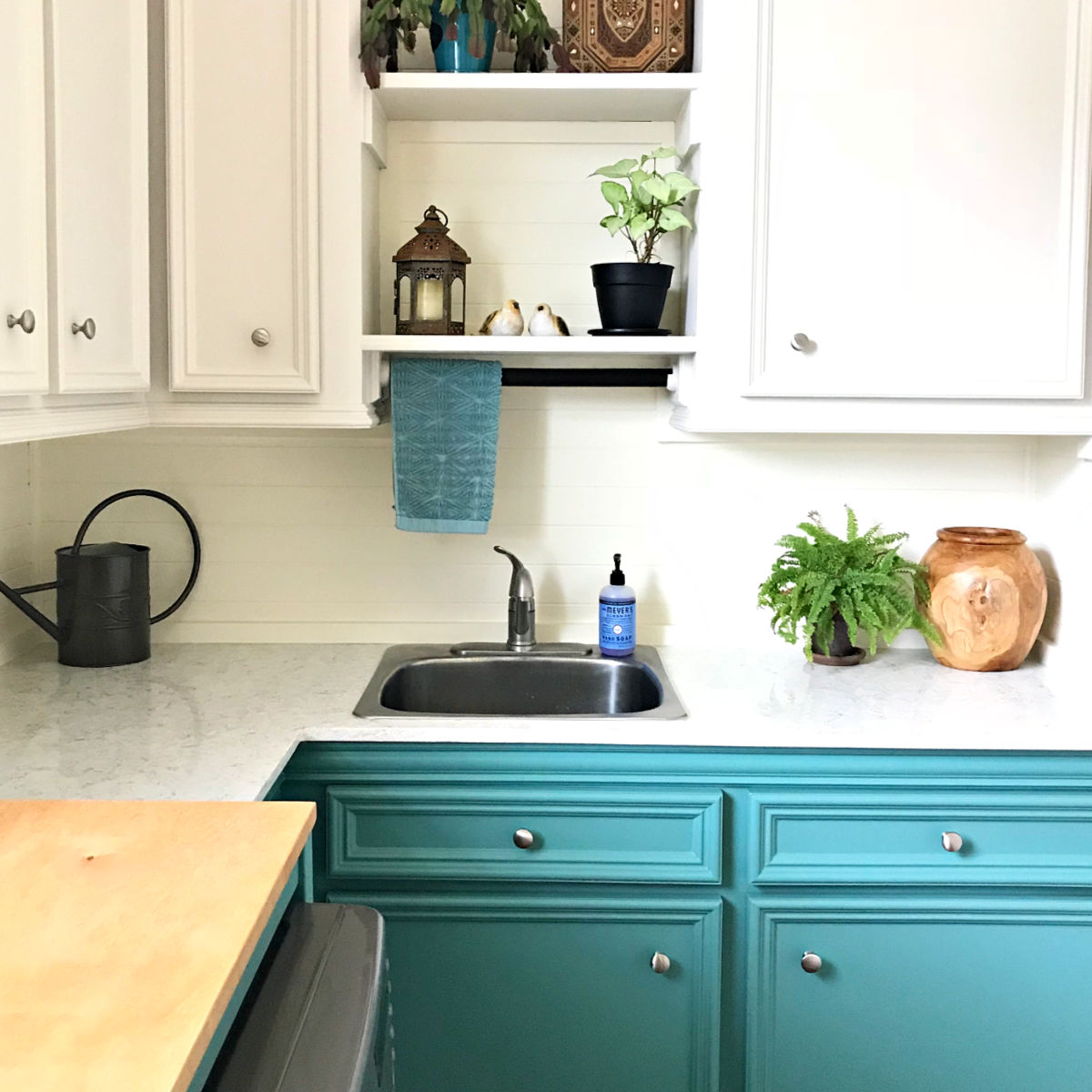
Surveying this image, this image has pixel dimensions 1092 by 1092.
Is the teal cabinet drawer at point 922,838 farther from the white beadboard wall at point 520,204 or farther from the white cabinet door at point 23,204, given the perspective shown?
the white cabinet door at point 23,204

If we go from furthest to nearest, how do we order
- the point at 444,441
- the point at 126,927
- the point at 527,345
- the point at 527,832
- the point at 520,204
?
the point at 520,204 → the point at 444,441 → the point at 527,345 → the point at 527,832 → the point at 126,927

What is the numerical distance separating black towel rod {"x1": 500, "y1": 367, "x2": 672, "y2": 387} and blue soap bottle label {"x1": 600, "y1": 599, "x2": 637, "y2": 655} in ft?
1.40

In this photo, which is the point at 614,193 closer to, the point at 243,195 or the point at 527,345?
the point at 527,345

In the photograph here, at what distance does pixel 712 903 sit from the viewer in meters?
2.03

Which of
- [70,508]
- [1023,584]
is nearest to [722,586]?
[1023,584]

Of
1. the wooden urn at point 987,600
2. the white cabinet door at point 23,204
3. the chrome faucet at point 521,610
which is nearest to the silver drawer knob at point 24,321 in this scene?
the white cabinet door at point 23,204

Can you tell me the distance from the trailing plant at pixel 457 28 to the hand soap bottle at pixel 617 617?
3.06ft

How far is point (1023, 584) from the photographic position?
236cm

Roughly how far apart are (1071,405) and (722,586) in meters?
0.75

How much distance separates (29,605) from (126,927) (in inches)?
49.2


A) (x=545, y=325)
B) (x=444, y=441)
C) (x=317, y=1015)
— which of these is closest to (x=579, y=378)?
(x=545, y=325)

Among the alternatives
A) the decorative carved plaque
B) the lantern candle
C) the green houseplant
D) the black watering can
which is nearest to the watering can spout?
the black watering can

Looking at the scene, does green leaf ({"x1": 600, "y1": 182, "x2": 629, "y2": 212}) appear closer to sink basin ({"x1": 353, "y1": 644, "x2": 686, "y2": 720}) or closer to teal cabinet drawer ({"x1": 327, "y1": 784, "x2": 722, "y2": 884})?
sink basin ({"x1": 353, "y1": 644, "x2": 686, "y2": 720})

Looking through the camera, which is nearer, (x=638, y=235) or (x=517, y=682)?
(x=638, y=235)
